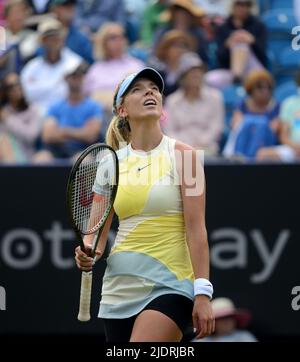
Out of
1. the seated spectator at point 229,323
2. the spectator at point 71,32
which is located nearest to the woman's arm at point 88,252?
the seated spectator at point 229,323

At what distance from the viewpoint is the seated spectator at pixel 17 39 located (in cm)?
970

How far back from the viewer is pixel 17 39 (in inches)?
392

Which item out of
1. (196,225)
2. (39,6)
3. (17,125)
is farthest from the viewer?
(39,6)

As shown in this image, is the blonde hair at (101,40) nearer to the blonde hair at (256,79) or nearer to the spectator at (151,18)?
the spectator at (151,18)

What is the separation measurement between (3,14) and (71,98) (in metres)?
1.58

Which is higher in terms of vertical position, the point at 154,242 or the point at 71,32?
the point at 71,32

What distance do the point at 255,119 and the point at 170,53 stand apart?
3.72 ft

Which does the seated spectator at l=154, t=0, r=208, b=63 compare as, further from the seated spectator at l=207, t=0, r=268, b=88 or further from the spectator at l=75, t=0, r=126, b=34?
the spectator at l=75, t=0, r=126, b=34

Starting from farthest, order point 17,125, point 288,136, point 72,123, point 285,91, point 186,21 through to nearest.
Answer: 1. point 186,21
2. point 285,91
3. point 17,125
4. point 72,123
5. point 288,136

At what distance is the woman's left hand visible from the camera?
4.45 meters

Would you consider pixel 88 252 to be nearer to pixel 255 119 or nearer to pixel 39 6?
pixel 255 119

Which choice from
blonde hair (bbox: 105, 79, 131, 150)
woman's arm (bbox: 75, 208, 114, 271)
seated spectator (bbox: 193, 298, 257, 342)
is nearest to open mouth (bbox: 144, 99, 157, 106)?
blonde hair (bbox: 105, 79, 131, 150)

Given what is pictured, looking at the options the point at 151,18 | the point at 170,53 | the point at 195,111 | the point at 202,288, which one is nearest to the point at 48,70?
the point at 170,53

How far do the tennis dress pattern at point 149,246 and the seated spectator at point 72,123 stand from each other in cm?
401
